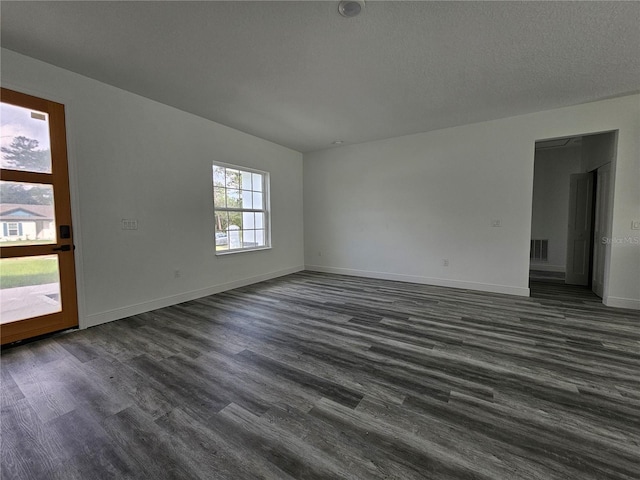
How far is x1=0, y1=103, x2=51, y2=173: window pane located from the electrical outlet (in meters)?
0.83

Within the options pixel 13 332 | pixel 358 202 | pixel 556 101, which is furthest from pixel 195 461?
pixel 556 101

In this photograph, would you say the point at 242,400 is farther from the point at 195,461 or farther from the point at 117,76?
the point at 117,76

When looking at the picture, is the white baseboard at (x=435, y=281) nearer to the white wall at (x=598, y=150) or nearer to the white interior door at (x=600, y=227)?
the white interior door at (x=600, y=227)

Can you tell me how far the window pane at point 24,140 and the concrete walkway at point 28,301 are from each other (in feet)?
3.87

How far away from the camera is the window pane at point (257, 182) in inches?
208

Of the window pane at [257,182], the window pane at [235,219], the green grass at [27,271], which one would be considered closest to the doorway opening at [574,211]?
the window pane at [257,182]

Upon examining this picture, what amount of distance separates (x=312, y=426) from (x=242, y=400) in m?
0.53

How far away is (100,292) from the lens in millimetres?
3109

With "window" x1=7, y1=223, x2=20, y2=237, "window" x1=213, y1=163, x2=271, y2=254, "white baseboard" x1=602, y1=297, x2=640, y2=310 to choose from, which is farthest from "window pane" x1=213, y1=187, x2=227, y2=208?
"white baseboard" x1=602, y1=297, x2=640, y2=310

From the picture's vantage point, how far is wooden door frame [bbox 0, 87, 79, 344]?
8.34 ft

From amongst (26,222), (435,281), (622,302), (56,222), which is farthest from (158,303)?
(622,302)

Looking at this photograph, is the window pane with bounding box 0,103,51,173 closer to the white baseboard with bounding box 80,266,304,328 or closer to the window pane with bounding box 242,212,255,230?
the white baseboard with bounding box 80,266,304,328

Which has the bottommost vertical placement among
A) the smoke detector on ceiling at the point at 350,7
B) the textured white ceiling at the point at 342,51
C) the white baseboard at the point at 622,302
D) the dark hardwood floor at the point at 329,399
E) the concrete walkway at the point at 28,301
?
the dark hardwood floor at the point at 329,399

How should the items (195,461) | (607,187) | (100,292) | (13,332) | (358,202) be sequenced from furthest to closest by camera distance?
(358,202)
(607,187)
(100,292)
(13,332)
(195,461)
